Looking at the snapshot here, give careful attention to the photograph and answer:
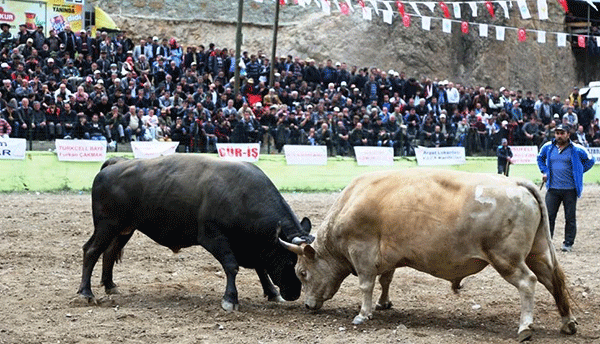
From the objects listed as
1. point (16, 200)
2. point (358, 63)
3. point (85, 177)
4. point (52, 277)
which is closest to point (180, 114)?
point (85, 177)

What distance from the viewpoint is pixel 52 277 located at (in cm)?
1109

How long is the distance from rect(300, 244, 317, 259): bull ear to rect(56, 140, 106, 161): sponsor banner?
481 inches

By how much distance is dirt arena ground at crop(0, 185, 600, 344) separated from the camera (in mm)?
8320

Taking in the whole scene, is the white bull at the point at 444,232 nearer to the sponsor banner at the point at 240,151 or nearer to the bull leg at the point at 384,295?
the bull leg at the point at 384,295

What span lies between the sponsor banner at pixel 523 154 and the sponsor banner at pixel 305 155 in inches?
287

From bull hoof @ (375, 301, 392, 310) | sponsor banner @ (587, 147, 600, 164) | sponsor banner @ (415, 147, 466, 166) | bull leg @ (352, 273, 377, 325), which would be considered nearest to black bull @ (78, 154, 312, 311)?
bull hoof @ (375, 301, 392, 310)

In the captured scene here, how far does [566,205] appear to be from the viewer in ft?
45.5

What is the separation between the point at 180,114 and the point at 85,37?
442cm

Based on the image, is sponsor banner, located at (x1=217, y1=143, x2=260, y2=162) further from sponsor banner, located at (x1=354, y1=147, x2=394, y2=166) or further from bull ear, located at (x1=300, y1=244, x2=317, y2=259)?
bull ear, located at (x1=300, y1=244, x2=317, y2=259)

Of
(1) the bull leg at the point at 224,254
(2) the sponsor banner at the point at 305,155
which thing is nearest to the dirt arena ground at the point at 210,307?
(1) the bull leg at the point at 224,254

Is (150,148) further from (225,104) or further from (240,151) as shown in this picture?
(225,104)

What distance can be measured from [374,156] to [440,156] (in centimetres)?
263

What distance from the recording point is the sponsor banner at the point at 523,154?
93.1 ft

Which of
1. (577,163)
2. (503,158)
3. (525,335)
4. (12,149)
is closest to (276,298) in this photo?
(525,335)
